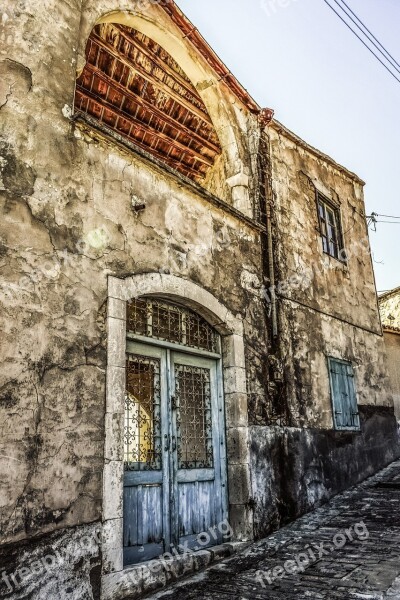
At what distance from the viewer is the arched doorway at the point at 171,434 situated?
429cm

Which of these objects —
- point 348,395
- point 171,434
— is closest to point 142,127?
point 171,434

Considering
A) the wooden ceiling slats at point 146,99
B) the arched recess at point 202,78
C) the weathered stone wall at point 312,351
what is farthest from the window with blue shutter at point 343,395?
the wooden ceiling slats at point 146,99

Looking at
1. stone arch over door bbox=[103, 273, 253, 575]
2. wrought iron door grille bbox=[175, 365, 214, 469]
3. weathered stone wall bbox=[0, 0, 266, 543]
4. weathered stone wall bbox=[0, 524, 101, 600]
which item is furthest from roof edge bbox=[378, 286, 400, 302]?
weathered stone wall bbox=[0, 524, 101, 600]

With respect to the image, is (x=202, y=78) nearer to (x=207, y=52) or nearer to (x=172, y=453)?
(x=207, y=52)

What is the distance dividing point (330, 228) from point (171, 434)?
5.69m

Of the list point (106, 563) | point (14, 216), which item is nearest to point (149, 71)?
point (14, 216)

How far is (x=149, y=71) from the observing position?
619 cm

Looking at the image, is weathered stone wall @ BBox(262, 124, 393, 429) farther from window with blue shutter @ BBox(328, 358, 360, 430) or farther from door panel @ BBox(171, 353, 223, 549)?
door panel @ BBox(171, 353, 223, 549)

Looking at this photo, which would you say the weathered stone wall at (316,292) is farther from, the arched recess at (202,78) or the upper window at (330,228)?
the arched recess at (202,78)

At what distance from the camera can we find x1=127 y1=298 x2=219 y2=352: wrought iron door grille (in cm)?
469

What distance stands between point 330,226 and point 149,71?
14.7 feet

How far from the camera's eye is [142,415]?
14.9 feet

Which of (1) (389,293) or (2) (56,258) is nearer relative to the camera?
(2) (56,258)

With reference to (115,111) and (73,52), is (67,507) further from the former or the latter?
(115,111)
